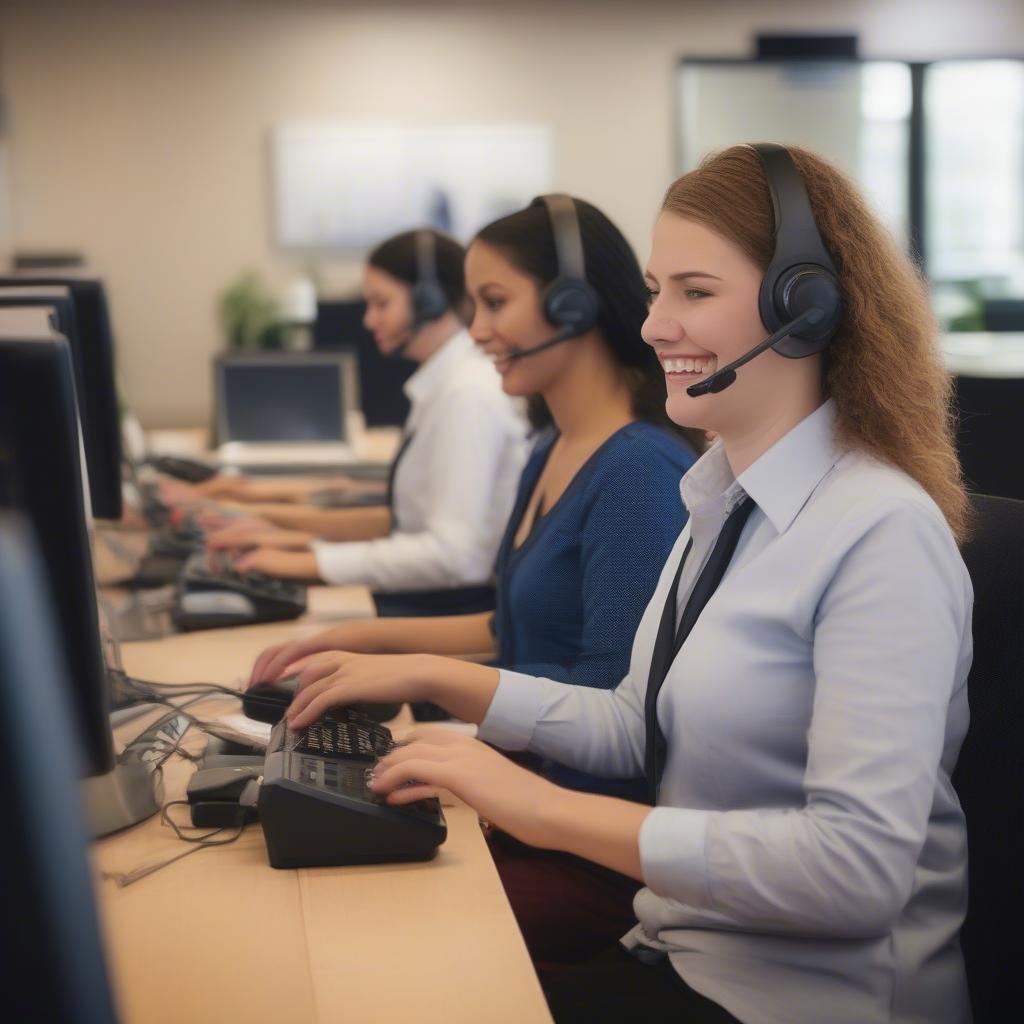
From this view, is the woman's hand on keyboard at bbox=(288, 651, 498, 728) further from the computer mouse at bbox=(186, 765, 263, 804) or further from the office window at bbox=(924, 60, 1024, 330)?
the office window at bbox=(924, 60, 1024, 330)

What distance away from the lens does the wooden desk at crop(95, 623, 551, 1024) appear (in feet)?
2.92

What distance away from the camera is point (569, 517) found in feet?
5.35

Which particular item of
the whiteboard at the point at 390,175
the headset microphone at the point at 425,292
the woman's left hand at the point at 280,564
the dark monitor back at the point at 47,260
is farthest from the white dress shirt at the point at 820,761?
the whiteboard at the point at 390,175

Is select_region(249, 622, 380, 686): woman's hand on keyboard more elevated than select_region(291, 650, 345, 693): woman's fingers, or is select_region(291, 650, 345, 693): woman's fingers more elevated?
select_region(291, 650, 345, 693): woman's fingers

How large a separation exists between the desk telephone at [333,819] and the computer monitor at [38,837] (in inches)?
26.7

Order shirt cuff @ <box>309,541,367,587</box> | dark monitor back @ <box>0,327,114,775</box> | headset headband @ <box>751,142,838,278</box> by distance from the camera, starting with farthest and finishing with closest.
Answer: shirt cuff @ <box>309,541,367,587</box>, headset headband @ <box>751,142,838,278</box>, dark monitor back @ <box>0,327,114,775</box>

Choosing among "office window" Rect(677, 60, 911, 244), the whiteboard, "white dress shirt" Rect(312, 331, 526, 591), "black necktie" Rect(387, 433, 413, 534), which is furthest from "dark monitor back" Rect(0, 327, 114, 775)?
"office window" Rect(677, 60, 911, 244)

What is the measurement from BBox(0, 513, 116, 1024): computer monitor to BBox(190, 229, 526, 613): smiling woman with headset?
6.43 feet

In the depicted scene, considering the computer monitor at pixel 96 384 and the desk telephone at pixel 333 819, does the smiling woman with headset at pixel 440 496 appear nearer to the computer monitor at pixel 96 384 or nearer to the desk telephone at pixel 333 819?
the computer monitor at pixel 96 384

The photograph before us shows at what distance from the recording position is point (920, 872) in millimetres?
1027

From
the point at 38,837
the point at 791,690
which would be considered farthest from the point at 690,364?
the point at 38,837

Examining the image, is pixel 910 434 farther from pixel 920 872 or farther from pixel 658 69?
pixel 658 69

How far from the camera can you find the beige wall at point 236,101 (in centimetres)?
664

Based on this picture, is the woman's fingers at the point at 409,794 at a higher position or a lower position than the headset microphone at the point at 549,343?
lower
